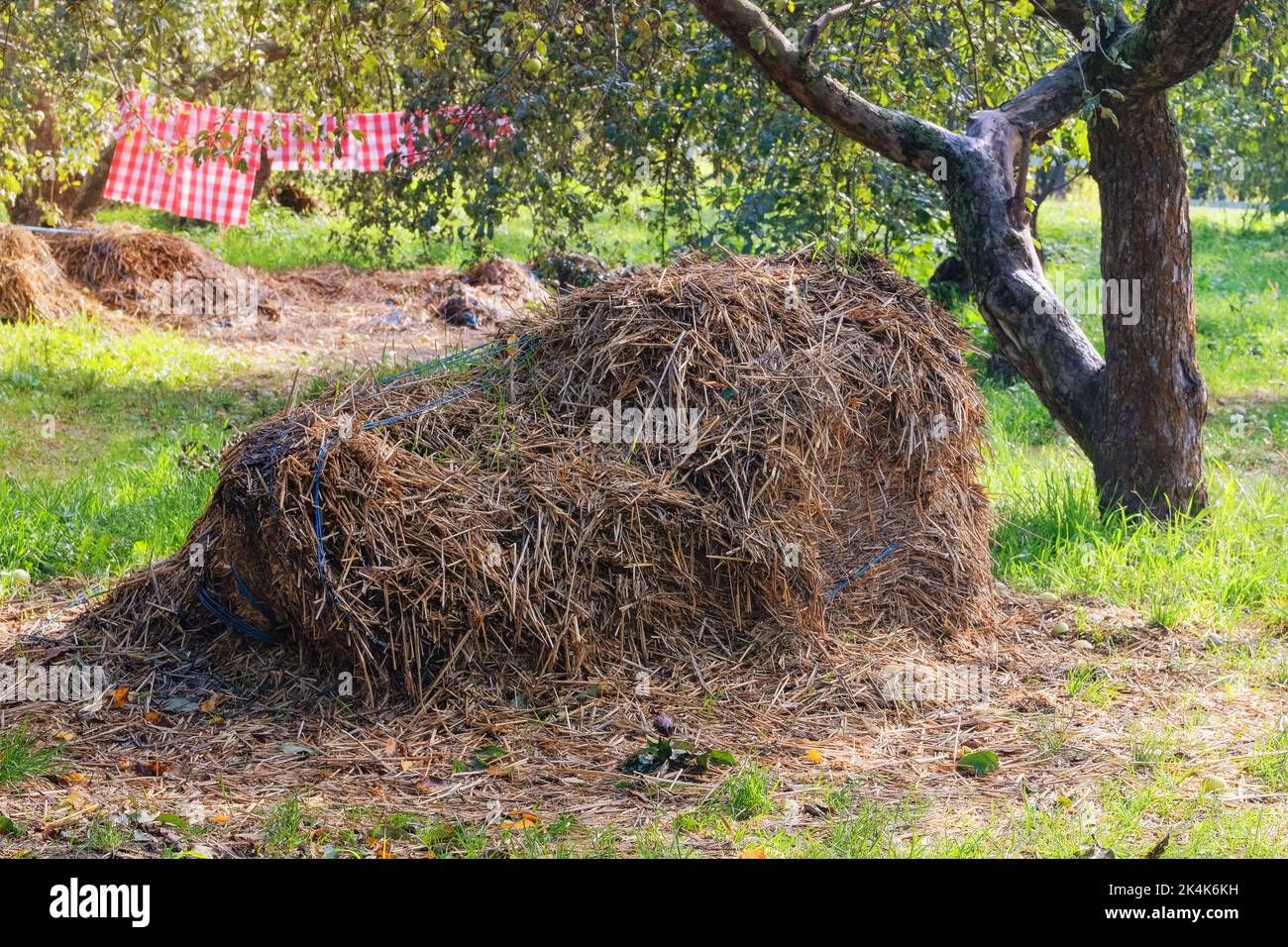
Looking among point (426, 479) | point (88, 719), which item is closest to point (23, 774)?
point (88, 719)

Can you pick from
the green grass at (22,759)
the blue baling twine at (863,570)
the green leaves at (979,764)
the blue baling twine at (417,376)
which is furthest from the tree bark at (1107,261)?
the green grass at (22,759)

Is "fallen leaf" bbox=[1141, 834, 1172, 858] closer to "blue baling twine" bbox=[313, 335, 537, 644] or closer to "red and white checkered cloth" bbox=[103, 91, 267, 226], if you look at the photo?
"blue baling twine" bbox=[313, 335, 537, 644]

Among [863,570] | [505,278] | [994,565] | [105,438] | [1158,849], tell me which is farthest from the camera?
[505,278]

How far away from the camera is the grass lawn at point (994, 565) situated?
3600 millimetres

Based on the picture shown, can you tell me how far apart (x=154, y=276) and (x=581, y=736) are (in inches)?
371

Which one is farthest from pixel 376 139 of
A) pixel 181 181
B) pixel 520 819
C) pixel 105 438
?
pixel 520 819

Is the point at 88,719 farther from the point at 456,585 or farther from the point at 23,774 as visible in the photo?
the point at 456,585

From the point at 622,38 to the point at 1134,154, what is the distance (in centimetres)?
294

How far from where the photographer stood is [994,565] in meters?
6.08

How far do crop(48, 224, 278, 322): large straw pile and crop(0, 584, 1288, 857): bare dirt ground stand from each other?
730 cm

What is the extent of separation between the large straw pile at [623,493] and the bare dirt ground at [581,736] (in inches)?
6.7

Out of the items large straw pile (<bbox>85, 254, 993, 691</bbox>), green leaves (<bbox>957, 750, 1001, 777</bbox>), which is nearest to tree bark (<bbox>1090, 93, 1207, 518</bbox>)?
large straw pile (<bbox>85, 254, 993, 691</bbox>)

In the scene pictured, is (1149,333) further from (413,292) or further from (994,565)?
(413,292)

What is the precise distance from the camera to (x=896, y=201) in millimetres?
8578
